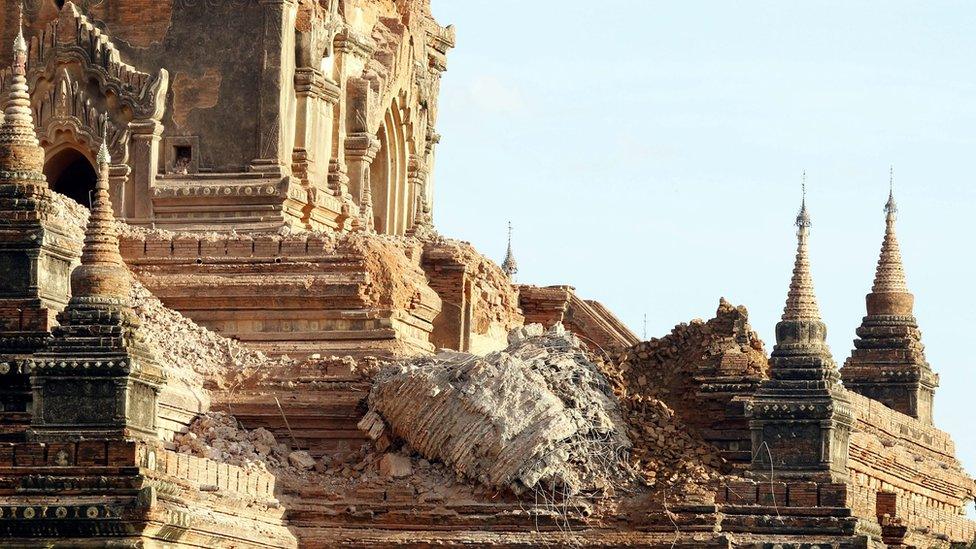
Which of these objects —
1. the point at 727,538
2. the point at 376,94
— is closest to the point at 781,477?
the point at 727,538

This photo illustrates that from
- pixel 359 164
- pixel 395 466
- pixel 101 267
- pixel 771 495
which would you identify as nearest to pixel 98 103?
pixel 359 164

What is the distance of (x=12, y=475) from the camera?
43.1 metres

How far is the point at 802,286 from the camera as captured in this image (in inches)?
1986

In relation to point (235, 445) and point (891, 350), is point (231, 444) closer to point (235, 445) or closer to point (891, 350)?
point (235, 445)

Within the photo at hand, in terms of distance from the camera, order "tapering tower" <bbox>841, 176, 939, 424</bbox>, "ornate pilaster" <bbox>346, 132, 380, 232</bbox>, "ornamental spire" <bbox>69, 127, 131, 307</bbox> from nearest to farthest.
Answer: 1. "ornamental spire" <bbox>69, 127, 131, 307</bbox>
2. "ornate pilaster" <bbox>346, 132, 380, 232</bbox>
3. "tapering tower" <bbox>841, 176, 939, 424</bbox>

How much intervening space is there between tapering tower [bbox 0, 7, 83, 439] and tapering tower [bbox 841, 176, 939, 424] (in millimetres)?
23863

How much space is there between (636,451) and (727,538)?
211cm

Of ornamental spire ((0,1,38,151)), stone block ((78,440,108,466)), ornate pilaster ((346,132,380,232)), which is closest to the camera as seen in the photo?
stone block ((78,440,108,466))

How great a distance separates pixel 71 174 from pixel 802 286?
14288mm

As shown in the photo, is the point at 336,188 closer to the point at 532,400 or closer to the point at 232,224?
the point at 232,224

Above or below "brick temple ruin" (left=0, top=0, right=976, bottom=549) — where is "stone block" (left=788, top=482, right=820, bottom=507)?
below

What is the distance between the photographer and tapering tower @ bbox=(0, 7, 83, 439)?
4578 cm

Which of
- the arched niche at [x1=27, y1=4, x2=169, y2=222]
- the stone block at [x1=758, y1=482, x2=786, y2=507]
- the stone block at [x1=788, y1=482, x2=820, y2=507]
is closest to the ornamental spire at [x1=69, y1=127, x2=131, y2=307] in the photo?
the stone block at [x1=758, y1=482, x2=786, y2=507]

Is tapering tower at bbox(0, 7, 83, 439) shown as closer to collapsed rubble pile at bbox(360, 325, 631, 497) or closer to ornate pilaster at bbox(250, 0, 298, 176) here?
collapsed rubble pile at bbox(360, 325, 631, 497)
